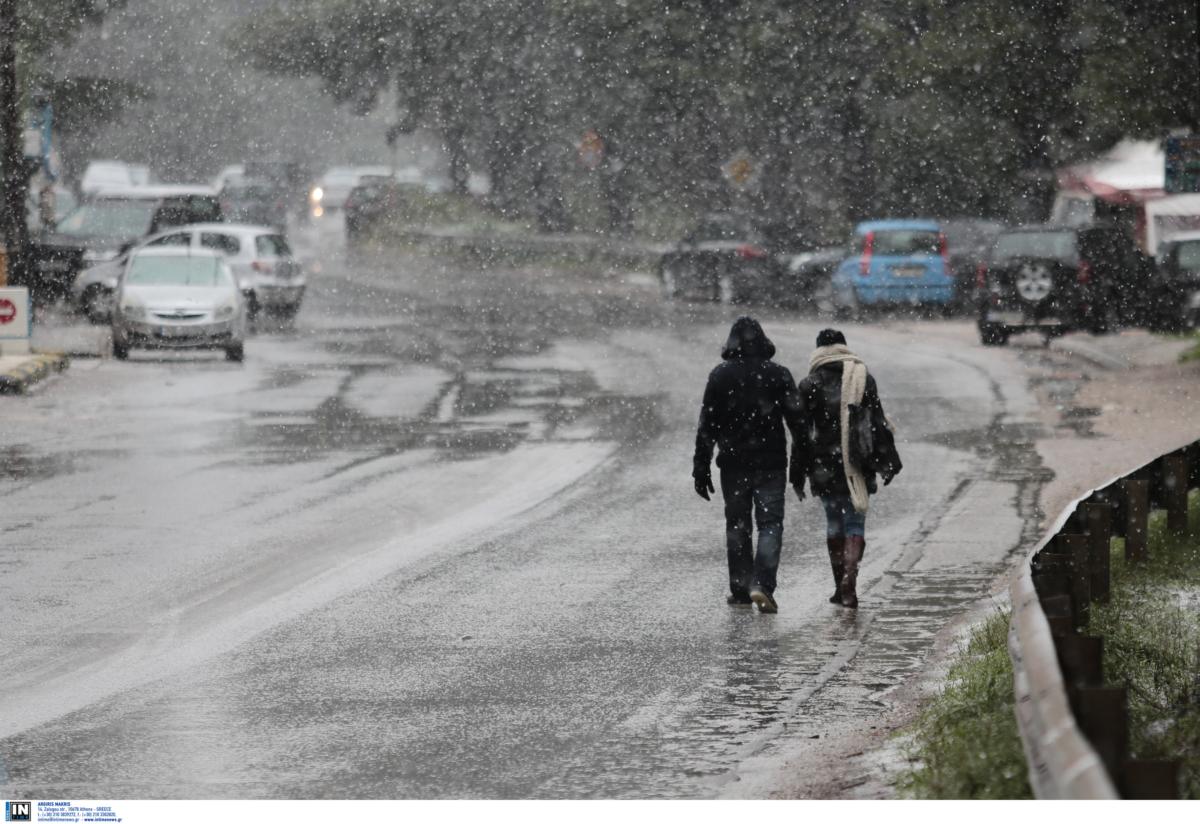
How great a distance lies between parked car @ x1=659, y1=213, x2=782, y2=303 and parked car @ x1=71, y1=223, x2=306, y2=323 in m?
7.88

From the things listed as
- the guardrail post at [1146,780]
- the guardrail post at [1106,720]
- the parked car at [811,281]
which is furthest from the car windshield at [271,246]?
the guardrail post at [1146,780]

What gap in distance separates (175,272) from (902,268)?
1199 cm

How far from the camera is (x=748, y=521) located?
10.8m

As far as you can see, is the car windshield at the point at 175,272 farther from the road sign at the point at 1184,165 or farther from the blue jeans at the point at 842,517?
the blue jeans at the point at 842,517

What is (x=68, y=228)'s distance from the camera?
3584 centimetres

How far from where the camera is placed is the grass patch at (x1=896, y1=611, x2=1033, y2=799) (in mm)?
6496

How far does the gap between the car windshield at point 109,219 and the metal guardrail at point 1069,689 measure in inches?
1100

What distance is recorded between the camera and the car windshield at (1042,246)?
29.2 m

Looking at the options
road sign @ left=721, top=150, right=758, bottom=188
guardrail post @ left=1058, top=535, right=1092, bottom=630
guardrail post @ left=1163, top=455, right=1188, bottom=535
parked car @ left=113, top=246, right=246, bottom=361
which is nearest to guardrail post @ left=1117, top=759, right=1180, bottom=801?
guardrail post @ left=1058, top=535, right=1092, bottom=630

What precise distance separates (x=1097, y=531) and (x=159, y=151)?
86.6 m

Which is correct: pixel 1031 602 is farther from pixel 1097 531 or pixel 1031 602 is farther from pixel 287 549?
pixel 287 549

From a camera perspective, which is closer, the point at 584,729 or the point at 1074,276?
the point at 584,729

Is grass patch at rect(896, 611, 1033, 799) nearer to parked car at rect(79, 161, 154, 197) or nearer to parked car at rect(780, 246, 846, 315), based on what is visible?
parked car at rect(780, 246, 846, 315)
